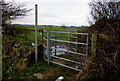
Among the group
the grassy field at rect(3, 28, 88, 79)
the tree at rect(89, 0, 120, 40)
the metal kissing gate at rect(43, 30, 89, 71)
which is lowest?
the grassy field at rect(3, 28, 88, 79)

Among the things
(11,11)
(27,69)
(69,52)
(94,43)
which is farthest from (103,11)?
(11,11)

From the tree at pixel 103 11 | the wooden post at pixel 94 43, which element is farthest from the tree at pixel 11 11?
the wooden post at pixel 94 43

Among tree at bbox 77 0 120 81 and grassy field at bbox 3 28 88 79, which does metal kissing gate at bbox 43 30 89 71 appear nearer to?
grassy field at bbox 3 28 88 79

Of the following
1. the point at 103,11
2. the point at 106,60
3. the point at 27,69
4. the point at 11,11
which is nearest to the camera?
the point at 106,60

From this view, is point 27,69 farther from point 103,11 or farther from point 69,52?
point 103,11

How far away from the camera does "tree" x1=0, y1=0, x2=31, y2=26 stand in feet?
24.3

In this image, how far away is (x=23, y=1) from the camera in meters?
7.77

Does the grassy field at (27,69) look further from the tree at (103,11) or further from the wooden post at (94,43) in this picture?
the tree at (103,11)

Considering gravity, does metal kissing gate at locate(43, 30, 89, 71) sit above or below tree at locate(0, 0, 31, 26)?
below

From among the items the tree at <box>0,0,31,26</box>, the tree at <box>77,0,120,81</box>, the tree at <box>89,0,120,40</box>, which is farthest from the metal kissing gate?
the tree at <box>0,0,31,26</box>

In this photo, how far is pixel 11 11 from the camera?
25.4 ft

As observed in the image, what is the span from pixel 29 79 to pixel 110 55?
2665 mm

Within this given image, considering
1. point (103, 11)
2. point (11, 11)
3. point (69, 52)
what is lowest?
point (69, 52)

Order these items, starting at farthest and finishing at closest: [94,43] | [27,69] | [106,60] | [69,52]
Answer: [27,69], [69,52], [94,43], [106,60]
